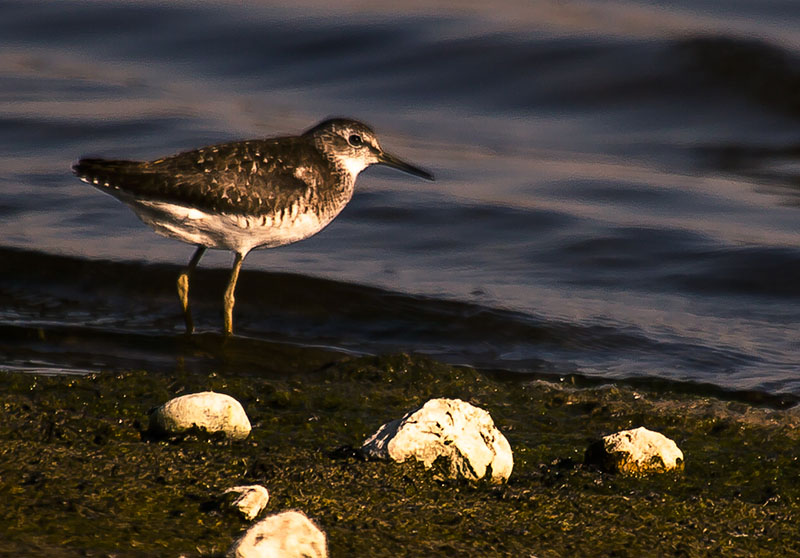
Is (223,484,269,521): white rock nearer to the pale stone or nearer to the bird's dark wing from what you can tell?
the pale stone

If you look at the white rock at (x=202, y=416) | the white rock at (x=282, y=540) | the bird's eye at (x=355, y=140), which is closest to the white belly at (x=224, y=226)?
the bird's eye at (x=355, y=140)

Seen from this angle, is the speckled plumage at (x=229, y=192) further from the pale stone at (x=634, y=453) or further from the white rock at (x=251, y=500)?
the white rock at (x=251, y=500)

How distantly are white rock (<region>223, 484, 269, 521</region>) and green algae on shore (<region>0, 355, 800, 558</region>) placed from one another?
3cm

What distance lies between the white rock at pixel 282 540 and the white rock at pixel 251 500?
29cm

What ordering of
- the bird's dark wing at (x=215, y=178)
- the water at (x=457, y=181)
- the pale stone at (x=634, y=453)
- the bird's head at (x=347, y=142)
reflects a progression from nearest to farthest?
the pale stone at (x=634, y=453) → the bird's dark wing at (x=215, y=178) → the water at (x=457, y=181) → the bird's head at (x=347, y=142)

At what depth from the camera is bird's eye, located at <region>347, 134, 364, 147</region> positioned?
713 centimetres

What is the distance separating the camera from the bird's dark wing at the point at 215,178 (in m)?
6.12

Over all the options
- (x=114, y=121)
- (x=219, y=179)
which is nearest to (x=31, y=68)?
(x=114, y=121)

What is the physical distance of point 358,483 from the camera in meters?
3.38

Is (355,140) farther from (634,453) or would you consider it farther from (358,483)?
(358,483)

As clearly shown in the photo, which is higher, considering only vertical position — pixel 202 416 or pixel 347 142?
pixel 347 142

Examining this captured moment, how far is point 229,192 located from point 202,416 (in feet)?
8.55

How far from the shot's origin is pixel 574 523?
3.19m

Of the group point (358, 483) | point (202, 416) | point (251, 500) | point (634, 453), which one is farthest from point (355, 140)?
point (251, 500)
